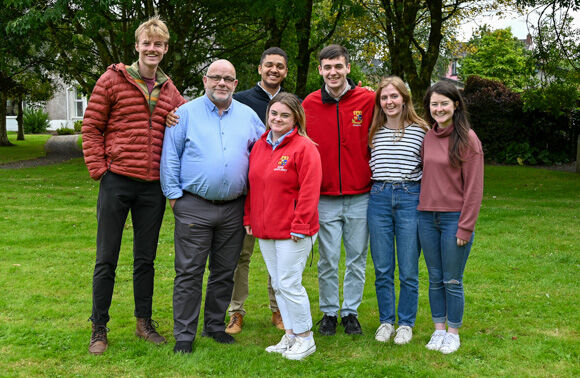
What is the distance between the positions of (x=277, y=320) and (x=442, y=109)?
2468 mm

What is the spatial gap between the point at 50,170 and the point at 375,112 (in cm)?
1621

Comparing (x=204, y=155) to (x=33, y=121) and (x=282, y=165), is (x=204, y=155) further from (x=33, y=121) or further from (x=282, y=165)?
(x=33, y=121)

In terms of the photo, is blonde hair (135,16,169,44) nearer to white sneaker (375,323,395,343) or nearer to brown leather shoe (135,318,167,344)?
brown leather shoe (135,318,167,344)

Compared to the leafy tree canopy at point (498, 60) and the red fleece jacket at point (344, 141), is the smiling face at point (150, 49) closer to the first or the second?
the red fleece jacket at point (344, 141)

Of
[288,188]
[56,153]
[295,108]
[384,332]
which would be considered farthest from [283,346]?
[56,153]

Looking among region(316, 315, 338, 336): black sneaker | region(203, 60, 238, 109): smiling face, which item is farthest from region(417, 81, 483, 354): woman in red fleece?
region(203, 60, 238, 109): smiling face

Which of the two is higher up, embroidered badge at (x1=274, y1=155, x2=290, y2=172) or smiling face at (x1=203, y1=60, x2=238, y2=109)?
smiling face at (x1=203, y1=60, x2=238, y2=109)

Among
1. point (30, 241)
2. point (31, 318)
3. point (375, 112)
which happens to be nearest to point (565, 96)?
point (375, 112)

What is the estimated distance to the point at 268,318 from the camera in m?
5.75

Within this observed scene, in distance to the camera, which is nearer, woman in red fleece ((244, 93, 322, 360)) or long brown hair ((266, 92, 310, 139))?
woman in red fleece ((244, 93, 322, 360))

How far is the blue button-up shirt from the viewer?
460cm

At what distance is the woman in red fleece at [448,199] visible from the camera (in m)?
4.47

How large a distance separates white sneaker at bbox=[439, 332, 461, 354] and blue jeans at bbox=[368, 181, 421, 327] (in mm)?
344

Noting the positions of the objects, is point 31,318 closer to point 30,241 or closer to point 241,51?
point 30,241
